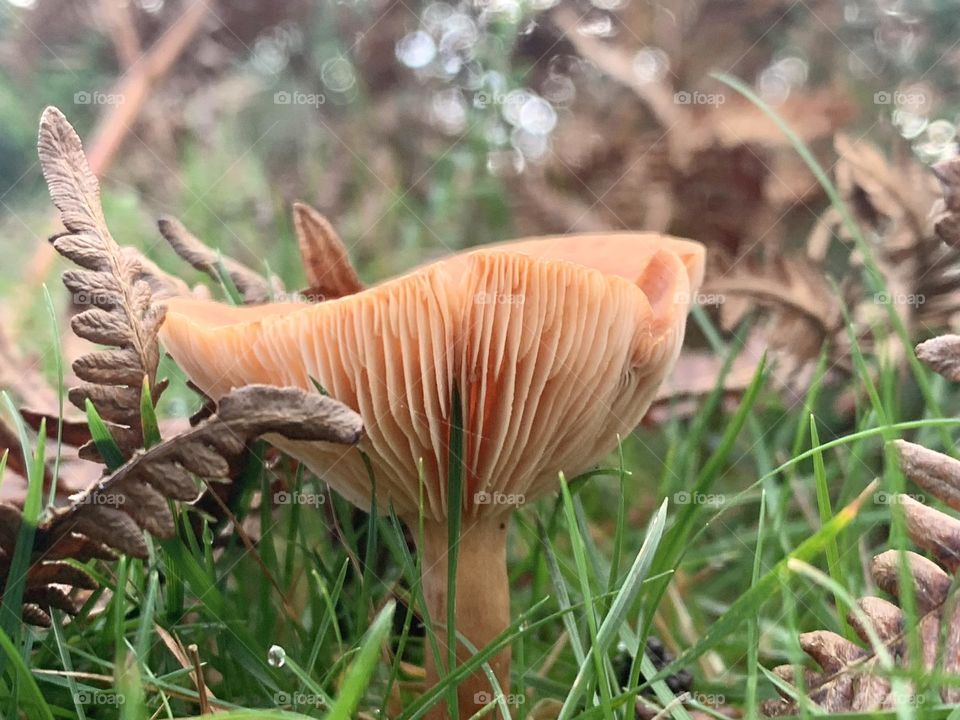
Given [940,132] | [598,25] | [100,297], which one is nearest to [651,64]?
[598,25]

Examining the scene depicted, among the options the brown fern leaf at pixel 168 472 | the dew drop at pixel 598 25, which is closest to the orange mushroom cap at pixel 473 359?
the brown fern leaf at pixel 168 472

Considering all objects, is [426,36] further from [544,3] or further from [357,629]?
[357,629]

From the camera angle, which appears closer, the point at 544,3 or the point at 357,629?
the point at 357,629

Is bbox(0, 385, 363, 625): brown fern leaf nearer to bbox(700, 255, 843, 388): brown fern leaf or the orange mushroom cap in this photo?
the orange mushroom cap

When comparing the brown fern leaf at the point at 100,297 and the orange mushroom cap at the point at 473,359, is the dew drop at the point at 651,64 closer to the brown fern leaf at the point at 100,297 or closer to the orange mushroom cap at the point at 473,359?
the orange mushroom cap at the point at 473,359

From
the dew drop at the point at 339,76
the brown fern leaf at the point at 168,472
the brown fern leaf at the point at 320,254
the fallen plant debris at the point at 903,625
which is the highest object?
the dew drop at the point at 339,76

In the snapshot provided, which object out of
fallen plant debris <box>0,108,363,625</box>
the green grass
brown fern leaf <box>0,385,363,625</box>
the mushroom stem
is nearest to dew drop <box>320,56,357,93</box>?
the green grass

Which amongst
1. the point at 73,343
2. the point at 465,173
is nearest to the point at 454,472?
the point at 73,343
